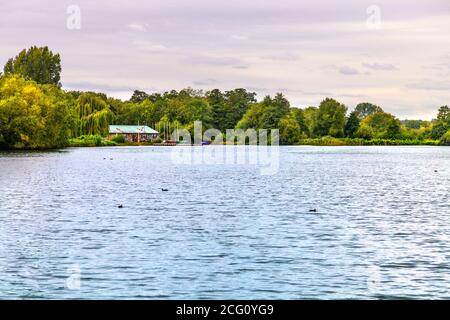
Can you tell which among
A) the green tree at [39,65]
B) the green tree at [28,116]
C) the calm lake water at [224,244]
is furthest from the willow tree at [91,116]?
the calm lake water at [224,244]

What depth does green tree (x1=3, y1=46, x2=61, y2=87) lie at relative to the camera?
184m

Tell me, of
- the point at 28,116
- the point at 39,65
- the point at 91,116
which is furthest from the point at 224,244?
the point at 39,65

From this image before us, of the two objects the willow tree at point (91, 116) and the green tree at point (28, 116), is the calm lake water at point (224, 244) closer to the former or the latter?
the green tree at point (28, 116)

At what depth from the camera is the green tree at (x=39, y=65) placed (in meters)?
184

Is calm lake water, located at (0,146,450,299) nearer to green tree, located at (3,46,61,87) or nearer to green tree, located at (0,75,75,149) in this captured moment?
green tree, located at (0,75,75,149)

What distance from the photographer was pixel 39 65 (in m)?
184

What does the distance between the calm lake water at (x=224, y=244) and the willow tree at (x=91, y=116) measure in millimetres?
133862

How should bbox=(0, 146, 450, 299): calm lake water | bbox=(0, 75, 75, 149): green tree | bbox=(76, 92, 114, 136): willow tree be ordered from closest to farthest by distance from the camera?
bbox=(0, 146, 450, 299): calm lake water
bbox=(0, 75, 75, 149): green tree
bbox=(76, 92, 114, 136): willow tree

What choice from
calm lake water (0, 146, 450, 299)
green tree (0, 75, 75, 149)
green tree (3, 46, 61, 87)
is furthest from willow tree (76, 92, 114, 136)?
calm lake water (0, 146, 450, 299)

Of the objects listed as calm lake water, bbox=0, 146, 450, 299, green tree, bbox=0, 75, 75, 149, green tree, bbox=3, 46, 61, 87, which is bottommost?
calm lake water, bbox=0, 146, 450, 299

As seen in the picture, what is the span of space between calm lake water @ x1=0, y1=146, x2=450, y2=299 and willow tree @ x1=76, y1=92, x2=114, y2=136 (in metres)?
134

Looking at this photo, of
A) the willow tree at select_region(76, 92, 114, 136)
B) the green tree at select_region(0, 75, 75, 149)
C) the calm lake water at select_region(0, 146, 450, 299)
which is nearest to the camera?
the calm lake water at select_region(0, 146, 450, 299)

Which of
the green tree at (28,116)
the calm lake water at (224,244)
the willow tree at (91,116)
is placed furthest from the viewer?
the willow tree at (91,116)

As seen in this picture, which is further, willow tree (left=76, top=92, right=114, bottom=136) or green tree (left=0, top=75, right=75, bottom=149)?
willow tree (left=76, top=92, right=114, bottom=136)
